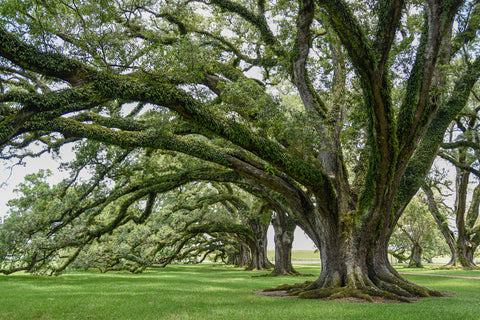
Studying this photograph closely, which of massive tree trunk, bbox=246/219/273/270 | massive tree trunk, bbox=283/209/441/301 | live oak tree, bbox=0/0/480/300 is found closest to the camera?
live oak tree, bbox=0/0/480/300

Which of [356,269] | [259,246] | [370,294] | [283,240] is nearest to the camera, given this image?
[370,294]

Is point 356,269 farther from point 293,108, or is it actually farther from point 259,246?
point 259,246

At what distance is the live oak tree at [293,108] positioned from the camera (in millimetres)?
7746

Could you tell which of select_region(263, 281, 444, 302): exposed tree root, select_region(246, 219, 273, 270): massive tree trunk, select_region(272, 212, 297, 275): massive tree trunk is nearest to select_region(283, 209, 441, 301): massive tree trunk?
select_region(263, 281, 444, 302): exposed tree root

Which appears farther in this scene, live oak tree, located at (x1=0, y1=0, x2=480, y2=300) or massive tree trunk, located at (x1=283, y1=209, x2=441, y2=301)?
massive tree trunk, located at (x1=283, y1=209, x2=441, y2=301)

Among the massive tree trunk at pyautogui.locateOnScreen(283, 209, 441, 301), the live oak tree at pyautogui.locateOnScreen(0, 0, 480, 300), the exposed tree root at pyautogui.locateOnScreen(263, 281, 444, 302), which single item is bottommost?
the exposed tree root at pyautogui.locateOnScreen(263, 281, 444, 302)

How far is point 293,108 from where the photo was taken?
38.4 ft

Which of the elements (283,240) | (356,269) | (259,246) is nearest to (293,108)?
(356,269)

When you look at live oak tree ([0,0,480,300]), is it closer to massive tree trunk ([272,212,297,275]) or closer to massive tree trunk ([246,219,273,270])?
massive tree trunk ([272,212,297,275])

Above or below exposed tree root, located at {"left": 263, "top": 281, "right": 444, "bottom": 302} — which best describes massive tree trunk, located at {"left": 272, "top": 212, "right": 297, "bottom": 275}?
above

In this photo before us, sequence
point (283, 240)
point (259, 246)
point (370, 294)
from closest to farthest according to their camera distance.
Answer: point (370, 294)
point (283, 240)
point (259, 246)

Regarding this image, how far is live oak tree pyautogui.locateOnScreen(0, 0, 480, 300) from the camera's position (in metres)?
7.75

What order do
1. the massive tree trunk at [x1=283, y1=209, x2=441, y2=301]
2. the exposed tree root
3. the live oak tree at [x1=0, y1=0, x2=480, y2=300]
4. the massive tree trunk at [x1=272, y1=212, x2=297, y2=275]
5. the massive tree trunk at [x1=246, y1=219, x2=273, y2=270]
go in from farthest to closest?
the massive tree trunk at [x1=246, y1=219, x2=273, y2=270], the massive tree trunk at [x1=272, y1=212, x2=297, y2=275], the massive tree trunk at [x1=283, y1=209, x2=441, y2=301], the exposed tree root, the live oak tree at [x1=0, y1=0, x2=480, y2=300]

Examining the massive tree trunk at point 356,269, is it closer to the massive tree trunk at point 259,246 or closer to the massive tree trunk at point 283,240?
the massive tree trunk at point 283,240
